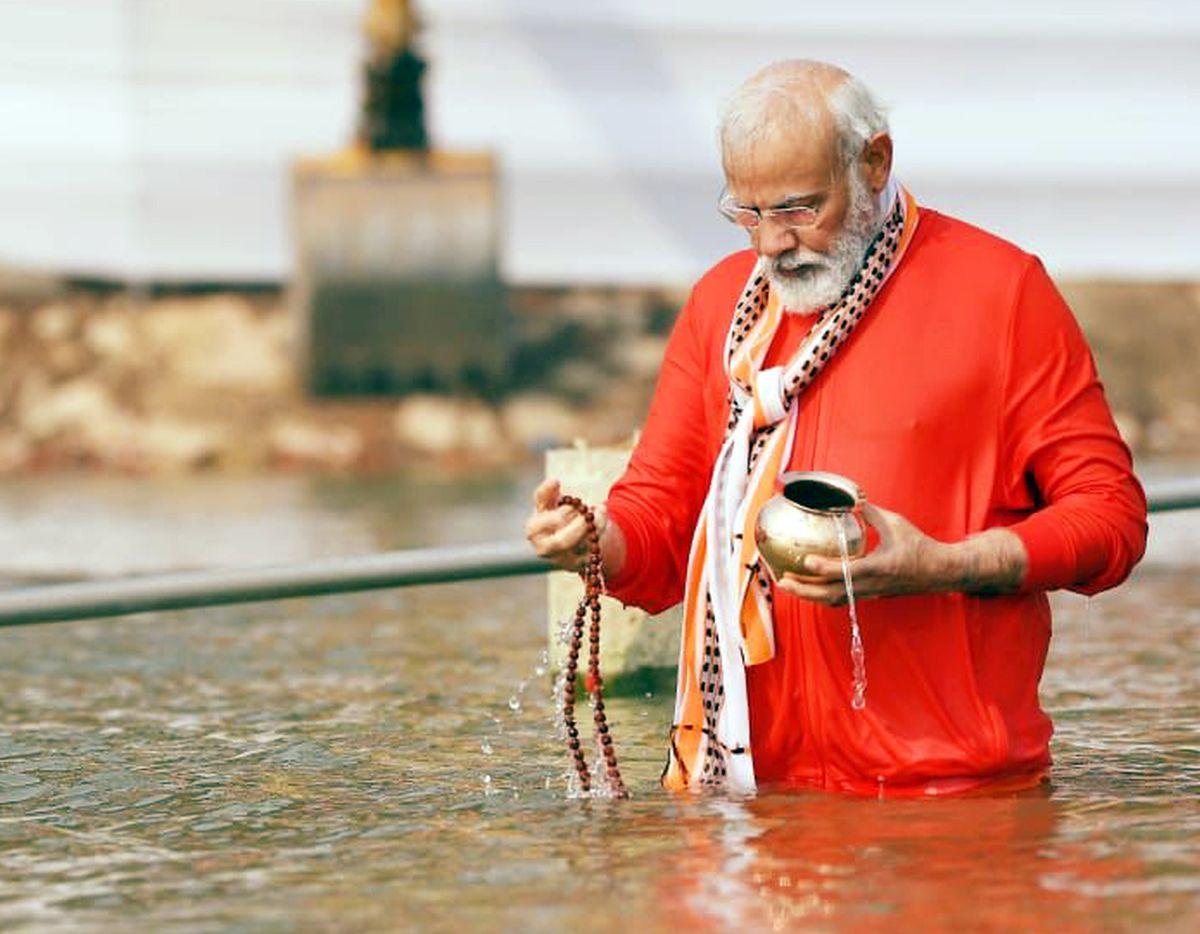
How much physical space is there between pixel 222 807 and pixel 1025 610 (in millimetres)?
1398

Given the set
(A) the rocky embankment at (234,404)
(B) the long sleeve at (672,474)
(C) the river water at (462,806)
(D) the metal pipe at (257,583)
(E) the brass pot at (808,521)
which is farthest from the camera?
(A) the rocky embankment at (234,404)

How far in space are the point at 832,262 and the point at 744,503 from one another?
1.29 ft

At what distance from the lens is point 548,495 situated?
178 inches

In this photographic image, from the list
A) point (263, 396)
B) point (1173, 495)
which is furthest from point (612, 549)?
point (263, 396)

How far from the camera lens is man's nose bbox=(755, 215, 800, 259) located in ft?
14.7

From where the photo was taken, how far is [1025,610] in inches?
181

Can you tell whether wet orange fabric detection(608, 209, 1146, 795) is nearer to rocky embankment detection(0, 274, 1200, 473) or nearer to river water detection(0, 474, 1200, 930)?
river water detection(0, 474, 1200, 930)

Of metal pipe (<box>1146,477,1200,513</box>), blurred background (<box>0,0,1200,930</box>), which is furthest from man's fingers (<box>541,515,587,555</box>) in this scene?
blurred background (<box>0,0,1200,930</box>)

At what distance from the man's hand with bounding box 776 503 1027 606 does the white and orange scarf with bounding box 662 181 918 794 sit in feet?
0.70

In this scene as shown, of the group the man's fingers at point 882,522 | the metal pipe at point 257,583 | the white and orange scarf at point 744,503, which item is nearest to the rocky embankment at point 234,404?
the metal pipe at point 257,583

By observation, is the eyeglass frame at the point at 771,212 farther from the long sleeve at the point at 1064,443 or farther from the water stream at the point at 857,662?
the water stream at the point at 857,662

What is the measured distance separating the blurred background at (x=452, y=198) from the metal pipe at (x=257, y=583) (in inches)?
276

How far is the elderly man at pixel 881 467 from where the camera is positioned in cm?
446

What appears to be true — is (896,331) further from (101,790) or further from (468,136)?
(468,136)
